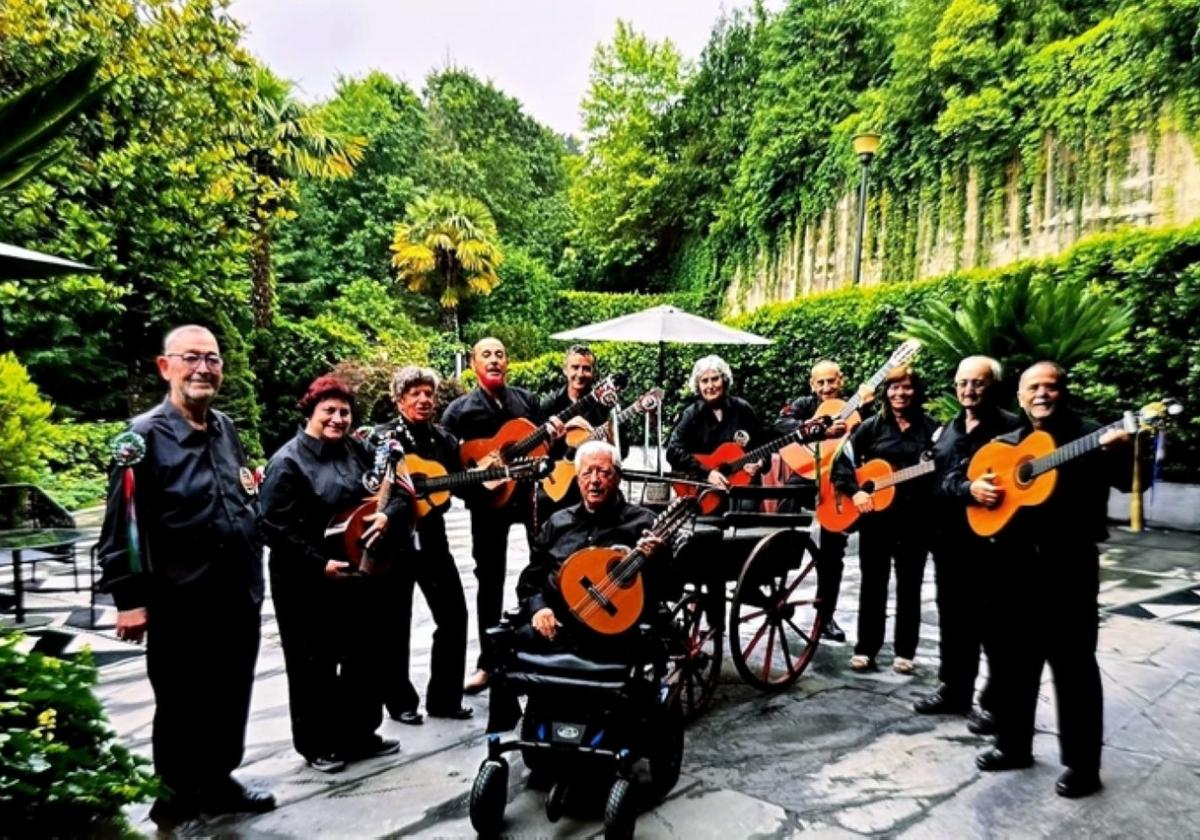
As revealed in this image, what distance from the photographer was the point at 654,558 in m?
3.34

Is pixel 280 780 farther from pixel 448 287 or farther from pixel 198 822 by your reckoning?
pixel 448 287

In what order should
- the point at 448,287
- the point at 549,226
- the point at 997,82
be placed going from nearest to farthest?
the point at 997,82, the point at 448,287, the point at 549,226

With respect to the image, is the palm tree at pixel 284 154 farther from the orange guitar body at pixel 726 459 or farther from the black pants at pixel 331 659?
A: the black pants at pixel 331 659

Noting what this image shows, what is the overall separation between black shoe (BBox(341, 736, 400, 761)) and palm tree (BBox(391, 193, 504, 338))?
2300 cm

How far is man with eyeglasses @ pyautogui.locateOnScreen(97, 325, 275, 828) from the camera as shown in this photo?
2928 millimetres

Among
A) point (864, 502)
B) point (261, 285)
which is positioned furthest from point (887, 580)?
point (261, 285)

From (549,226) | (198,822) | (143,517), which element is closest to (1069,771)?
(198,822)

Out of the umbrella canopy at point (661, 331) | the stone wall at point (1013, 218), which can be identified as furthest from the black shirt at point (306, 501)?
the stone wall at point (1013, 218)

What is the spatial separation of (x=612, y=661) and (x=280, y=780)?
1.53 m

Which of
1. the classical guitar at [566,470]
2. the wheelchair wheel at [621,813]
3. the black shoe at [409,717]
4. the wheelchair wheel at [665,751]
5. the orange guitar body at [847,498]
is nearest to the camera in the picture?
the wheelchair wheel at [621,813]

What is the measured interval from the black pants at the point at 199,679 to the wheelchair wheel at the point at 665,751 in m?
1.59

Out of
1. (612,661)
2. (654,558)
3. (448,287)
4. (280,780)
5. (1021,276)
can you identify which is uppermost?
(448,287)

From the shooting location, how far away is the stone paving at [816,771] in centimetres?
310

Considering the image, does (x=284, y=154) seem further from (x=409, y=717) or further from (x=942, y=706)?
(x=942, y=706)
